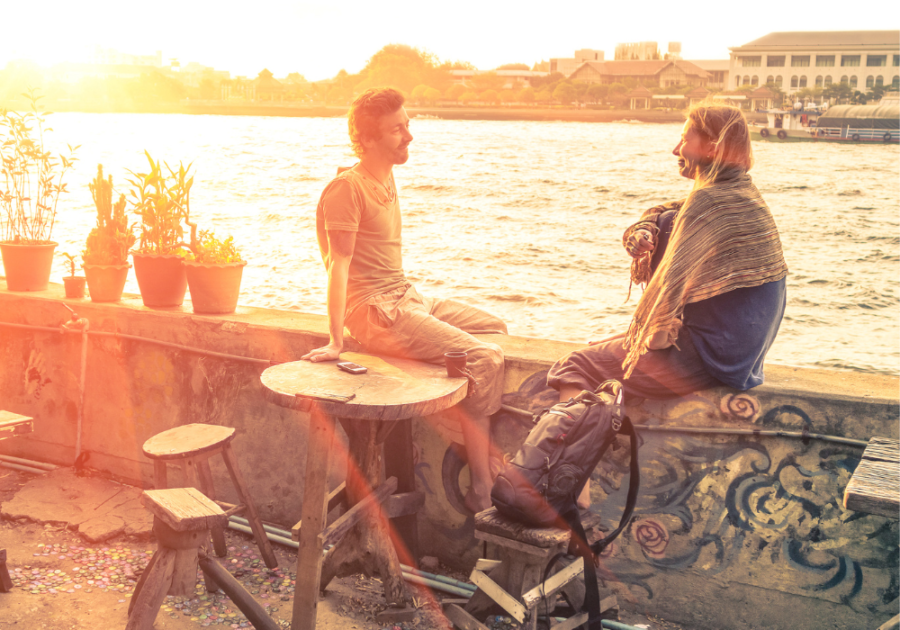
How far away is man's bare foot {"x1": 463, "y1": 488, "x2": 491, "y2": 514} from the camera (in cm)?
303

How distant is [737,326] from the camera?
263 centimetres

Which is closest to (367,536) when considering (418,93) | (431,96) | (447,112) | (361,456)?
(361,456)

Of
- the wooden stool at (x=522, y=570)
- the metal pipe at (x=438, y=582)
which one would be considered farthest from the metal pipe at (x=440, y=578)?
the wooden stool at (x=522, y=570)

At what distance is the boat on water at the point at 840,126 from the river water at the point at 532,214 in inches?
130

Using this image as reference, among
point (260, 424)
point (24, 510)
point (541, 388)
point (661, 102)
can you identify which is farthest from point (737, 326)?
point (661, 102)

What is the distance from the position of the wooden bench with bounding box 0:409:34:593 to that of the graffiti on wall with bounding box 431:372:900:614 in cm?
221

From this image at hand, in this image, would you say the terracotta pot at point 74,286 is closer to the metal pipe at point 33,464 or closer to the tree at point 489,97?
the metal pipe at point 33,464

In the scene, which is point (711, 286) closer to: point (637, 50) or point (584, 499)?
point (584, 499)

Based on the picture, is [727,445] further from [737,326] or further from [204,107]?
[204,107]

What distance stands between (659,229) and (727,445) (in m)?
0.84

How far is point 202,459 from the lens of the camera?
10.2 ft

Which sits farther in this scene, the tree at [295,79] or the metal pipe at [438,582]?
the tree at [295,79]

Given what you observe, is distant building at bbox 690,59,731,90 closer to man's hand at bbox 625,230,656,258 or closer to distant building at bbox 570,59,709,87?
distant building at bbox 570,59,709,87

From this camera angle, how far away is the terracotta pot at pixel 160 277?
3.87 metres
